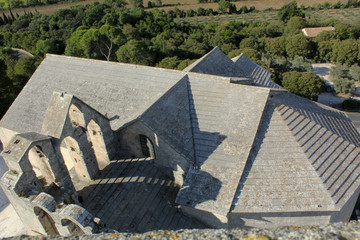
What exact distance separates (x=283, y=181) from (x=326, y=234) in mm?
9593

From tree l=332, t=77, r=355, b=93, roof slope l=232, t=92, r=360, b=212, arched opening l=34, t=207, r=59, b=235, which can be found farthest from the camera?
tree l=332, t=77, r=355, b=93

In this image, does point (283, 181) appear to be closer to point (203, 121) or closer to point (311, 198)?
point (311, 198)

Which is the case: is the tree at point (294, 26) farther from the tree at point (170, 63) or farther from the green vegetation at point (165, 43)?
the tree at point (170, 63)

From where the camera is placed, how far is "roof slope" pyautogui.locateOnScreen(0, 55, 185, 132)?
18.1m

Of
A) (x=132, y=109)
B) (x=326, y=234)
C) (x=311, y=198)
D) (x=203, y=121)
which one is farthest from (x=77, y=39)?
(x=326, y=234)

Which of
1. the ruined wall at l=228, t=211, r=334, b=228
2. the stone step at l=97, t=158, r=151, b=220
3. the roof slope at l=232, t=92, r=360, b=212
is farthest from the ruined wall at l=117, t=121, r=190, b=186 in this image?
the ruined wall at l=228, t=211, r=334, b=228

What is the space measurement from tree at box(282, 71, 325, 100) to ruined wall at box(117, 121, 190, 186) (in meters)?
26.2

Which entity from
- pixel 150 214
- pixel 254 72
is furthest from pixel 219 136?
pixel 254 72

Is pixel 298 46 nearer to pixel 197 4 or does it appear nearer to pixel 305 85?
pixel 305 85

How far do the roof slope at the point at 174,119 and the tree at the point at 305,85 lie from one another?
23712mm

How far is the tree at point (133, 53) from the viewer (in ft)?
135

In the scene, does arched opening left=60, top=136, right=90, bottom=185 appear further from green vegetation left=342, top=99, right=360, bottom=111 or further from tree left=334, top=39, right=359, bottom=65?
tree left=334, top=39, right=359, bottom=65

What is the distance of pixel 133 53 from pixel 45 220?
107 feet

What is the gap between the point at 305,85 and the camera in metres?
35.6
